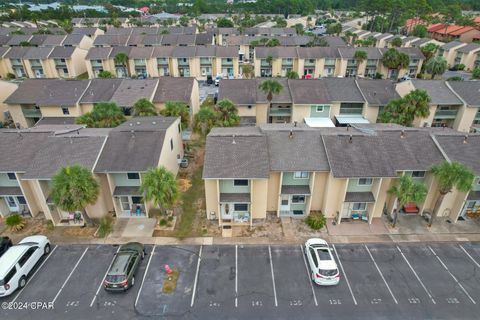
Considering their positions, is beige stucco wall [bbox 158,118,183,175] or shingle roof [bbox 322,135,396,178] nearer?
shingle roof [bbox 322,135,396,178]

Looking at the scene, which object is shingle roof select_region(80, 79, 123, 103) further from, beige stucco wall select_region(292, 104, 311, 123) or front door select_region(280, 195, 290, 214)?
front door select_region(280, 195, 290, 214)

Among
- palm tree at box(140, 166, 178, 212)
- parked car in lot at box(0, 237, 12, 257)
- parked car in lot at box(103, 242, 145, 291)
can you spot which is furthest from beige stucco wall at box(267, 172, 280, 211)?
parked car in lot at box(0, 237, 12, 257)

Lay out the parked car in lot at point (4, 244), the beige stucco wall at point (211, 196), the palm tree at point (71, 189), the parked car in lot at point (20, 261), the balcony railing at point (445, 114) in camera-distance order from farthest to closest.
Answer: the balcony railing at point (445, 114) → the beige stucco wall at point (211, 196) → the parked car in lot at point (4, 244) → the palm tree at point (71, 189) → the parked car in lot at point (20, 261)

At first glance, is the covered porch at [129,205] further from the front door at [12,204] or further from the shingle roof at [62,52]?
the shingle roof at [62,52]

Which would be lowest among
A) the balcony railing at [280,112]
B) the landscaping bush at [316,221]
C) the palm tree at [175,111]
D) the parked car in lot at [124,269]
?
the landscaping bush at [316,221]

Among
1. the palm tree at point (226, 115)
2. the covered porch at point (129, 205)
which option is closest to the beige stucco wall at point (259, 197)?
the covered porch at point (129, 205)

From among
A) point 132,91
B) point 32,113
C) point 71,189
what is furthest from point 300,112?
point 32,113

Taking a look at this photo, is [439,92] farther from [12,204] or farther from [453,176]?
[12,204]
